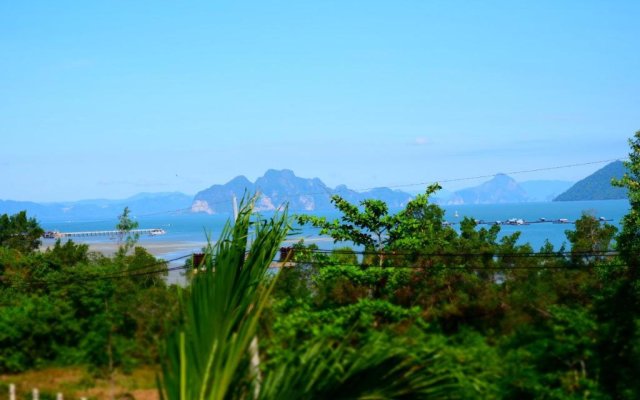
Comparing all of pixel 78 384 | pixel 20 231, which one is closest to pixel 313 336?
pixel 78 384

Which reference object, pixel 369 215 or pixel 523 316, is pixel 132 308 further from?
pixel 369 215

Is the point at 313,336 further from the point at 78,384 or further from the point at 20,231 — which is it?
the point at 20,231

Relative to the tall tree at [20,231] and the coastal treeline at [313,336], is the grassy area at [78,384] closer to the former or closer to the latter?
the coastal treeline at [313,336]

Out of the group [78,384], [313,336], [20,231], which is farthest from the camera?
[20,231]

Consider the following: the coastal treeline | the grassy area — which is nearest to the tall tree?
the coastal treeline

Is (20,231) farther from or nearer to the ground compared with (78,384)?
farther from the ground

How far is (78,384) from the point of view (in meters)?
6.70

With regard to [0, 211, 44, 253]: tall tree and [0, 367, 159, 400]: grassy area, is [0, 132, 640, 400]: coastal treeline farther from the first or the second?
[0, 211, 44, 253]: tall tree

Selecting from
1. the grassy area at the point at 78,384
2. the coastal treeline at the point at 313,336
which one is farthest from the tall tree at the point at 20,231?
the grassy area at the point at 78,384

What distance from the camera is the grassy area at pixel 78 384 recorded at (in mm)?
5703

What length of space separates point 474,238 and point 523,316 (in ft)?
115

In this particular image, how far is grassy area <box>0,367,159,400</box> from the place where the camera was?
570cm

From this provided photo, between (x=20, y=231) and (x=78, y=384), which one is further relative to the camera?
(x=20, y=231)

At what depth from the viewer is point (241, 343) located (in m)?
2.52
